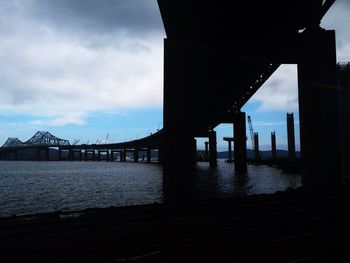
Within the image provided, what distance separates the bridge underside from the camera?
22.2m

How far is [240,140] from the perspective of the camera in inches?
2857

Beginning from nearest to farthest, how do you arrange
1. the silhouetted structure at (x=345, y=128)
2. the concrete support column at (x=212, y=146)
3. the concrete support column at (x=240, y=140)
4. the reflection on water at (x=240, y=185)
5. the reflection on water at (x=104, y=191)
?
1. the reflection on water at (x=104, y=191)
2. the reflection on water at (x=240, y=185)
3. the silhouetted structure at (x=345, y=128)
4. the concrete support column at (x=240, y=140)
5. the concrete support column at (x=212, y=146)

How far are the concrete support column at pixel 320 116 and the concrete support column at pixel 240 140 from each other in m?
48.4

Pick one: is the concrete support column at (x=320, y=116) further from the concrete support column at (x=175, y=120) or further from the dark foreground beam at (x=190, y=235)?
the dark foreground beam at (x=190, y=235)

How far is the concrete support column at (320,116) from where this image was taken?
2184cm

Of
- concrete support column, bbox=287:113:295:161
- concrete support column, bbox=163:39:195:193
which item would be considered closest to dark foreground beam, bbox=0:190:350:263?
concrete support column, bbox=163:39:195:193

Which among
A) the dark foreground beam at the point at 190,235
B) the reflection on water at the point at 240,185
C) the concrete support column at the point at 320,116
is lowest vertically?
the reflection on water at the point at 240,185

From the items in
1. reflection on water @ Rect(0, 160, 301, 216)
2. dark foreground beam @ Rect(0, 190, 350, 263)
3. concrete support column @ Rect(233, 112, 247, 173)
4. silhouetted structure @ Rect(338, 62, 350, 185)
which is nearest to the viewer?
dark foreground beam @ Rect(0, 190, 350, 263)

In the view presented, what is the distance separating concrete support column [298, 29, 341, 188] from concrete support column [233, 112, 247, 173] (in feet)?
159

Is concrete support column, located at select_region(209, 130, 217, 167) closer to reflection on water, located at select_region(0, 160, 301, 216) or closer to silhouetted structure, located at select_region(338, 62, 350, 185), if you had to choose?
reflection on water, located at select_region(0, 160, 301, 216)

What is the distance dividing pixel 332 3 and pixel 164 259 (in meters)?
20.9

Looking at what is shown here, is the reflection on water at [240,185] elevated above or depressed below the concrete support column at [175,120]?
below

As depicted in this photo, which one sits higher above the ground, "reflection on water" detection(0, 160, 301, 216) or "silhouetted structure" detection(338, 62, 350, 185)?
"silhouetted structure" detection(338, 62, 350, 185)

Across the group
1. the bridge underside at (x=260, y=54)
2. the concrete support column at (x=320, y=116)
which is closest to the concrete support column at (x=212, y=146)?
the bridge underside at (x=260, y=54)
